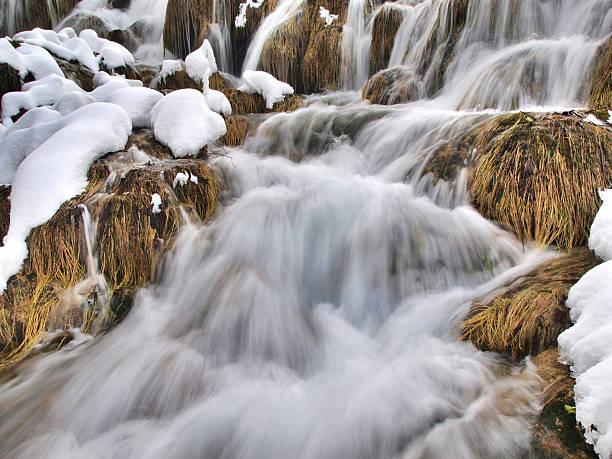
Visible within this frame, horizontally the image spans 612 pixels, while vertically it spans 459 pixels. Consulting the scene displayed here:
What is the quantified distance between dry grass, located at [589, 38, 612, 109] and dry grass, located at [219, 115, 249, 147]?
429 centimetres

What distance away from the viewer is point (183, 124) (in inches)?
161

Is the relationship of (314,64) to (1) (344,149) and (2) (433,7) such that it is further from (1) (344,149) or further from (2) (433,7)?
(1) (344,149)

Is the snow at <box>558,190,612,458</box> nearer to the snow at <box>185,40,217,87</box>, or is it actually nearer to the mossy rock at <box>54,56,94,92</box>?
the snow at <box>185,40,217,87</box>

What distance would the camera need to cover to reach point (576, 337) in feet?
5.90

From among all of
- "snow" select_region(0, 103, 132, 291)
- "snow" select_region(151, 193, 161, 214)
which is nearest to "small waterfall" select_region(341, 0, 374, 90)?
"snow" select_region(0, 103, 132, 291)

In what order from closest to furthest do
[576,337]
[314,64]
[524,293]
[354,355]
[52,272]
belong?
1. [576,337]
2. [524,293]
3. [354,355]
4. [52,272]
5. [314,64]

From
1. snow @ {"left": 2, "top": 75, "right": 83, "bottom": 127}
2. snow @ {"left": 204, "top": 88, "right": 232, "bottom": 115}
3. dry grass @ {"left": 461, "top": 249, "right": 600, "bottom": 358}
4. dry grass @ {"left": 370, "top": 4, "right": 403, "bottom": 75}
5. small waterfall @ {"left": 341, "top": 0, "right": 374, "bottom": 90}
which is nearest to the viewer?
dry grass @ {"left": 461, "top": 249, "right": 600, "bottom": 358}

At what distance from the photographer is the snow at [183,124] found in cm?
406

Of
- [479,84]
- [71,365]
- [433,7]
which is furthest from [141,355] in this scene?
[433,7]

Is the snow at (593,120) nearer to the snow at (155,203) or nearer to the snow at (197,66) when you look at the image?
the snow at (155,203)

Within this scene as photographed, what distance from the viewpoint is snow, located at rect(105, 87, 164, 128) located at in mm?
4359

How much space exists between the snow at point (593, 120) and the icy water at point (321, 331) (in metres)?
1.09

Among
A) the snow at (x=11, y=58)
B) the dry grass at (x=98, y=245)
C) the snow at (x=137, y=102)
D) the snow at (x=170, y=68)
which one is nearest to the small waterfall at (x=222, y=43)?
the snow at (x=170, y=68)

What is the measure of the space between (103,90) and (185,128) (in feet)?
5.59
